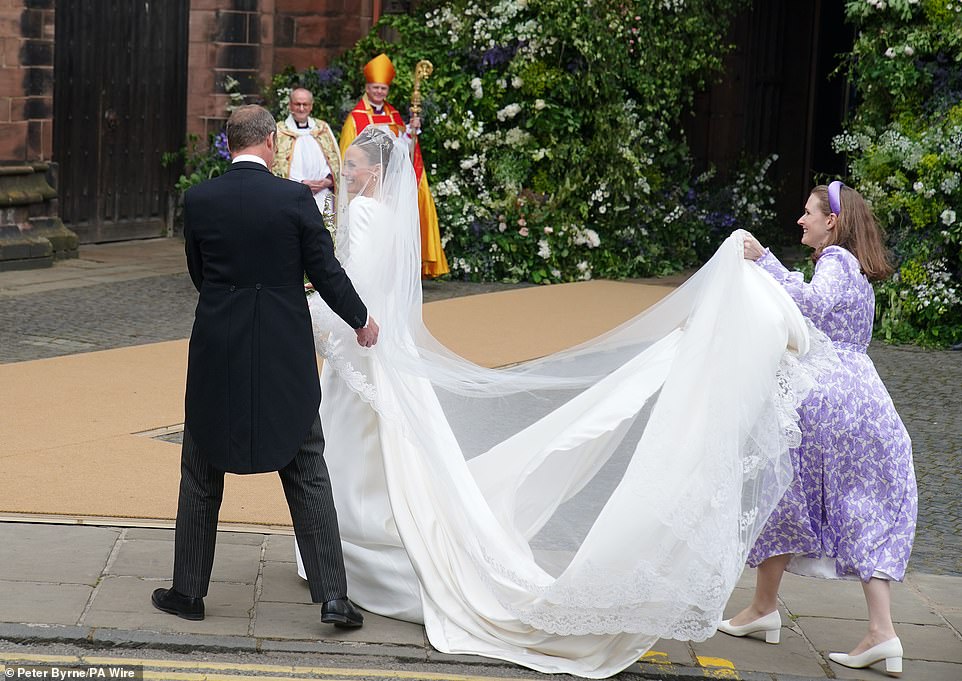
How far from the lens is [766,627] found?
16.4ft

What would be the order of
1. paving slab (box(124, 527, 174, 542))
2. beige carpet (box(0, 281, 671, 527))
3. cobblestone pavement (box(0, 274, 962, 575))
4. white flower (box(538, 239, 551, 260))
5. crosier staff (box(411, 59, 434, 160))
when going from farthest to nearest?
white flower (box(538, 239, 551, 260)) → crosier staff (box(411, 59, 434, 160)) → cobblestone pavement (box(0, 274, 962, 575)) → beige carpet (box(0, 281, 671, 527)) → paving slab (box(124, 527, 174, 542))

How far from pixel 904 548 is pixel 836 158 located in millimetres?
14415

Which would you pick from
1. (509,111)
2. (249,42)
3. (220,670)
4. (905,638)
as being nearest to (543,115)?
(509,111)

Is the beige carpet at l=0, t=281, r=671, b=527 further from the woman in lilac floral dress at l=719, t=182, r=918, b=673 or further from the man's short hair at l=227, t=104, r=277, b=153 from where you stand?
the woman in lilac floral dress at l=719, t=182, r=918, b=673

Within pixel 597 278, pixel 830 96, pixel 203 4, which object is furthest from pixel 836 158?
pixel 203 4

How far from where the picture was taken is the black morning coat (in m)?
4.61

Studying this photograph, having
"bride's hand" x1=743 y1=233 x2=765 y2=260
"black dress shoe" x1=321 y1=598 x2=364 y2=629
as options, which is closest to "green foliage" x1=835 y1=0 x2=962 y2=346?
"bride's hand" x1=743 y1=233 x2=765 y2=260

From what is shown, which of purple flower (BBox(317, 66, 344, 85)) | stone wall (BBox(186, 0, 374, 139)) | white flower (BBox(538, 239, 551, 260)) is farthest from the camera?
stone wall (BBox(186, 0, 374, 139))

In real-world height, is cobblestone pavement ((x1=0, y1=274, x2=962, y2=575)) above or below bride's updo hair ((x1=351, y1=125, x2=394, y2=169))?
below

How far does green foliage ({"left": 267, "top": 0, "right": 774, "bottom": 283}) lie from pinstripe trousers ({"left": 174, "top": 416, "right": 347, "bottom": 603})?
857 centimetres

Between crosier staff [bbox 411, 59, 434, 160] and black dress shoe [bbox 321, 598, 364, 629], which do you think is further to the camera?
crosier staff [bbox 411, 59, 434, 160]

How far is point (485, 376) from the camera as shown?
5270 mm

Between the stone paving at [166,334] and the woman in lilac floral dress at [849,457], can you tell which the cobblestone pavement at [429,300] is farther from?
the woman in lilac floral dress at [849,457]

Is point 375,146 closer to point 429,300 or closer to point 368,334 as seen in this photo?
point 368,334
